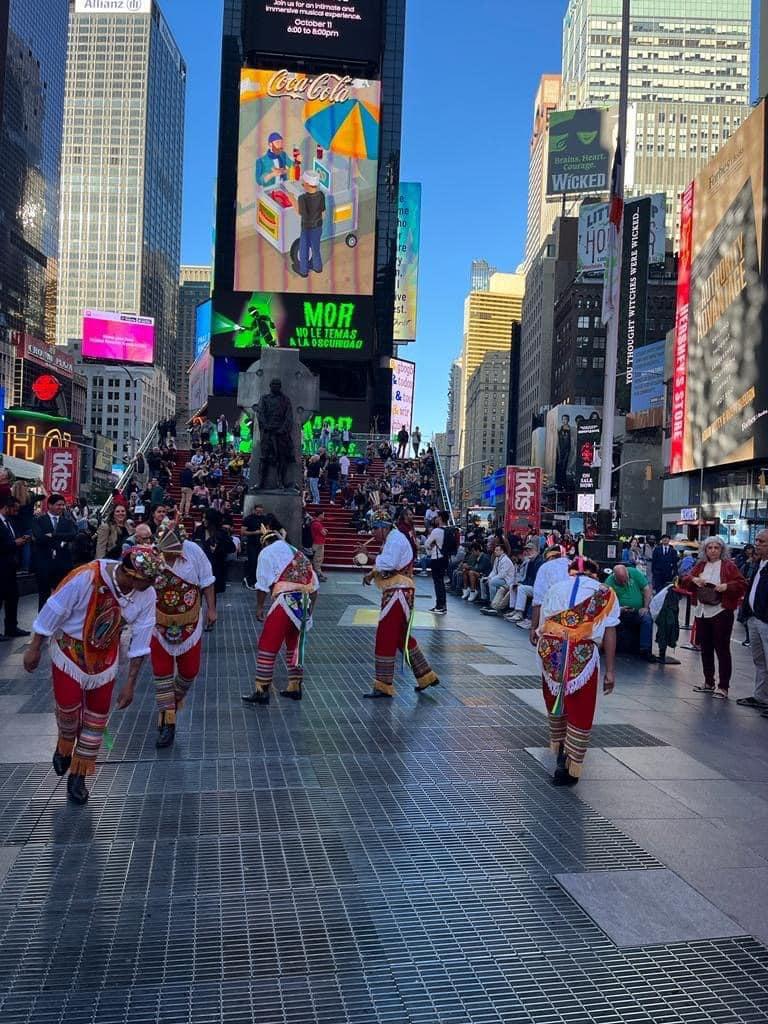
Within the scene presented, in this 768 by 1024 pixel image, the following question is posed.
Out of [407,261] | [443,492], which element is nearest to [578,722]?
[443,492]

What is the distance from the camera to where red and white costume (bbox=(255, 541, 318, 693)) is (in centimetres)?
859

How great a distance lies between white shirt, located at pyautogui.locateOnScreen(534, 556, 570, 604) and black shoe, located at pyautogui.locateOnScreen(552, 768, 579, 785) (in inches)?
46.5

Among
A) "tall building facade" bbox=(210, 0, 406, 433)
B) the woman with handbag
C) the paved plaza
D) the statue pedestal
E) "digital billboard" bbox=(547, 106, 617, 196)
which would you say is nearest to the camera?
the paved plaza

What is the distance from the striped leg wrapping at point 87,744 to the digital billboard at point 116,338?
99178mm

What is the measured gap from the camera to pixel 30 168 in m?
143

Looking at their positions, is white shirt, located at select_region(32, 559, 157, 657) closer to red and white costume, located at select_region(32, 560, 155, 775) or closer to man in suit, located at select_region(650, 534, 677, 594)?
red and white costume, located at select_region(32, 560, 155, 775)

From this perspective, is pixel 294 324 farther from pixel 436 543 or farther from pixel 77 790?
pixel 77 790

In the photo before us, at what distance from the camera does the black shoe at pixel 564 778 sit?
635cm

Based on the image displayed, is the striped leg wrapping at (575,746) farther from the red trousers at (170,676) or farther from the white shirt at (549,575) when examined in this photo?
the red trousers at (170,676)

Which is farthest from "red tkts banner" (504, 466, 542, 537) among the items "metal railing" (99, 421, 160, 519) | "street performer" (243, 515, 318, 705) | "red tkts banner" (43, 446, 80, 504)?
"street performer" (243, 515, 318, 705)

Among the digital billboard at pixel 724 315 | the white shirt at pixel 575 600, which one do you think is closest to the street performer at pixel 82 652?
the white shirt at pixel 575 600

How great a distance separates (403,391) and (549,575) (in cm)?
8616

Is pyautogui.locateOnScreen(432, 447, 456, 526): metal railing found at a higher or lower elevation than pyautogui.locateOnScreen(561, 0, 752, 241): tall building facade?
lower

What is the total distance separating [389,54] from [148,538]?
6795cm
